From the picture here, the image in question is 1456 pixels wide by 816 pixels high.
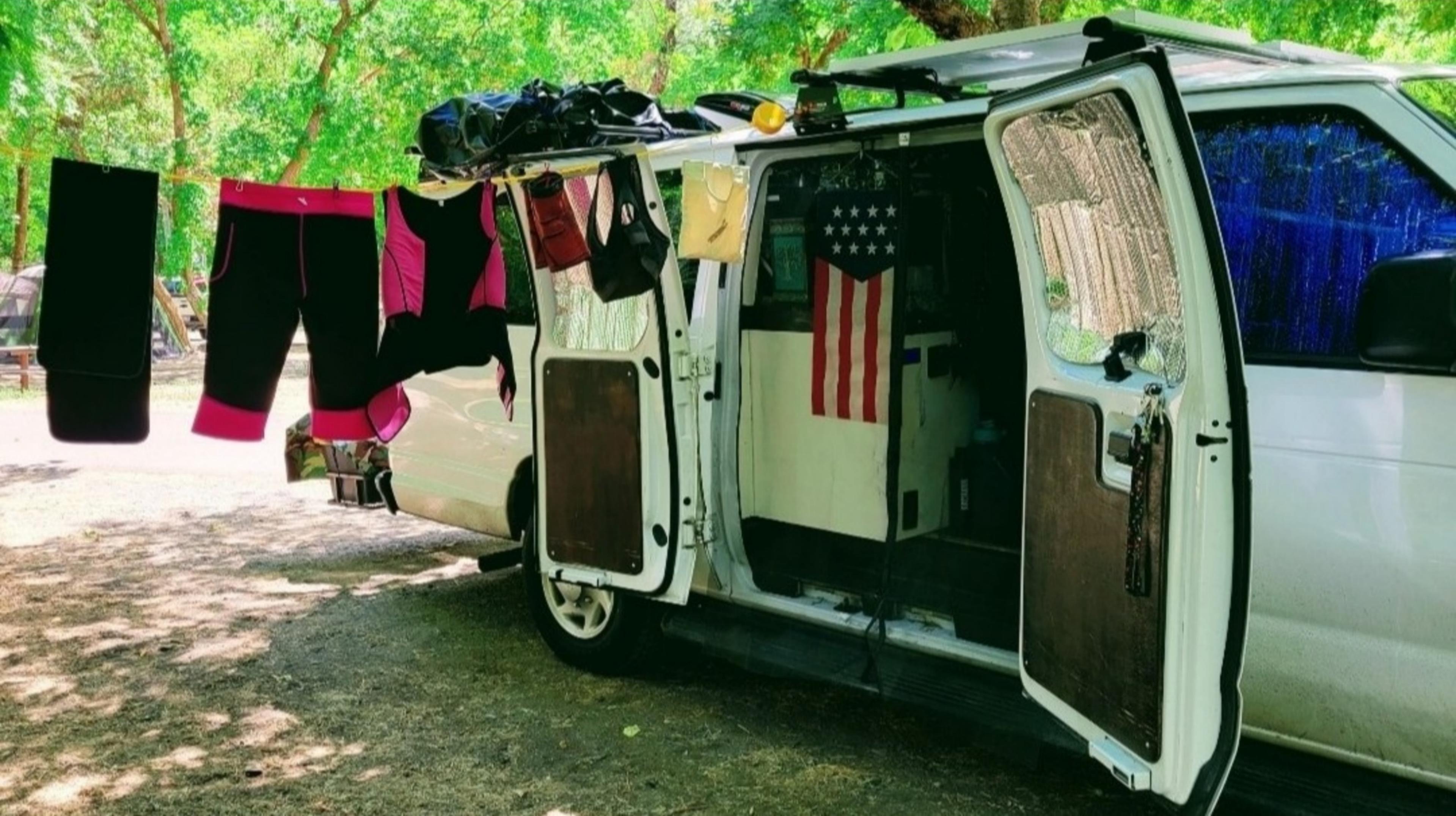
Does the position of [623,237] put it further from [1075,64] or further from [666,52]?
[666,52]

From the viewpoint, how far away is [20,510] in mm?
9141

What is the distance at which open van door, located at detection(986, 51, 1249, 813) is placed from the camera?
9.05 feet

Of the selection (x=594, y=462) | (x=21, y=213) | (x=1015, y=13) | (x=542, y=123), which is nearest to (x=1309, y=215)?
(x=594, y=462)

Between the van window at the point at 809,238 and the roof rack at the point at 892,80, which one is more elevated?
the roof rack at the point at 892,80

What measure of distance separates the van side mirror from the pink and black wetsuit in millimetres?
3424

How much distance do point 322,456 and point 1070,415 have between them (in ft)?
16.3

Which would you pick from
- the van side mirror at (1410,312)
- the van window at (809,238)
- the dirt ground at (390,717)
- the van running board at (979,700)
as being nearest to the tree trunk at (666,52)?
the dirt ground at (390,717)

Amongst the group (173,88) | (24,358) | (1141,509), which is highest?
(173,88)

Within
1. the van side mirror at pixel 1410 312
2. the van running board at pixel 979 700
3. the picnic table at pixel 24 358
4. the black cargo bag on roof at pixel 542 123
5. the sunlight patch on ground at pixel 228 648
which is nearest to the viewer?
the van side mirror at pixel 1410 312

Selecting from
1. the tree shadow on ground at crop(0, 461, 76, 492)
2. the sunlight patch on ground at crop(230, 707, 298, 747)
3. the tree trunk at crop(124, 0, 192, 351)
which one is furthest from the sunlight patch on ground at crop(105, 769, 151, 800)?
the tree trunk at crop(124, 0, 192, 351)

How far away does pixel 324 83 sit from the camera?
14.0 m

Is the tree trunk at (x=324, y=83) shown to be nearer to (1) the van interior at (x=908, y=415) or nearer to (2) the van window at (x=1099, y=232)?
(1) the van interior at (x=908, y=415)

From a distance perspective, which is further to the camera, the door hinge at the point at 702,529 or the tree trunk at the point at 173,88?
the tree trunk at the point at 173,88

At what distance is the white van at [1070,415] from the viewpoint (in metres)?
2.85
